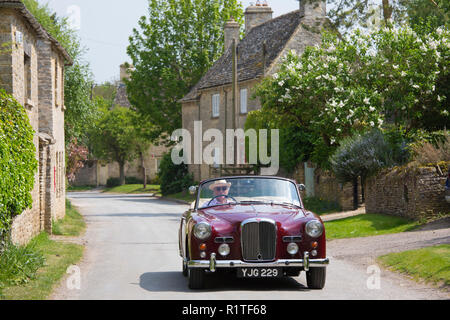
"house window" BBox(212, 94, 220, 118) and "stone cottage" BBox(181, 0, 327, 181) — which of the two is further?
"house window" BBox(212, 94, 220, 118)

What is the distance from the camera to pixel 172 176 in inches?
2146

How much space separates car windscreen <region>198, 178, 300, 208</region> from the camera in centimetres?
1219

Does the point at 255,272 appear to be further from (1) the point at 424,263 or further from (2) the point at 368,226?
(2) the point at 368,226

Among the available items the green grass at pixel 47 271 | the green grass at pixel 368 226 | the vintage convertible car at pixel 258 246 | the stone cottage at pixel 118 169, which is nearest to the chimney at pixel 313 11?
the green grass at pixel 368 226

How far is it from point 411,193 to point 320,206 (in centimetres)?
974

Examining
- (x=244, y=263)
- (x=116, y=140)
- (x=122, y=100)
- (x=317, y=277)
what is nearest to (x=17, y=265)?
(x=244, y=263)

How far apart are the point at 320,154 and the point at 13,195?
60.9ft

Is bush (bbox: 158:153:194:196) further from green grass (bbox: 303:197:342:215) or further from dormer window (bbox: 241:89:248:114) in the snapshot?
green grass (bbox: 303:197:342:215)

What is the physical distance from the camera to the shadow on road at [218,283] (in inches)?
438

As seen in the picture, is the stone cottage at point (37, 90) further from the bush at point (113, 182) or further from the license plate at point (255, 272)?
the bush at point (113, 182)

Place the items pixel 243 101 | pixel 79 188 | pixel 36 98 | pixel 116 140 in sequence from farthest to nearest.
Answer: pixel 79 188
pixel 116 140
pixel 243 101
pixel 36 98

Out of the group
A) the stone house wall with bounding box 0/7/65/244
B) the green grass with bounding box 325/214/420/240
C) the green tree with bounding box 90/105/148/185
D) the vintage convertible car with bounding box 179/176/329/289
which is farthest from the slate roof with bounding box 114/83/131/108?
the vintage convertible car with bounding box 179/176/329/289

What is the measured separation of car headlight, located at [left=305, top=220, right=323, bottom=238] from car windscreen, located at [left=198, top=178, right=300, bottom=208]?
122 centimetres

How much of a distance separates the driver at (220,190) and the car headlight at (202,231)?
133 centimetres
